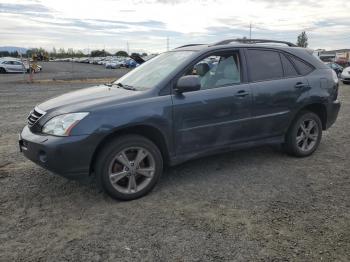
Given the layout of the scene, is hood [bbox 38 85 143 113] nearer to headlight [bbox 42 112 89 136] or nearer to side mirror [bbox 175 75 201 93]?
headlight [bbox 42 112 89 136]

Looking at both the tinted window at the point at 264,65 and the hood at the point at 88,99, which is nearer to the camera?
Answer: the hood at the point at 88,99

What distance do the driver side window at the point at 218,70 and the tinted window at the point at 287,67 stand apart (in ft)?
2.73

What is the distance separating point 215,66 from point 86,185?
2.24 metres

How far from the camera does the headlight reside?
12.5 feet

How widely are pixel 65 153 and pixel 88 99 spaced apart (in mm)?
800

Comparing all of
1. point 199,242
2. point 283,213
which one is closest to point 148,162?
point 199,242

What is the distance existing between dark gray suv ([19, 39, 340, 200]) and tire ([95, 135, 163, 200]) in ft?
0.04

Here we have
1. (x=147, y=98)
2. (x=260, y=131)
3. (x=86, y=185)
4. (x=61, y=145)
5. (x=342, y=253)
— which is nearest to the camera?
(x=342, y=253)

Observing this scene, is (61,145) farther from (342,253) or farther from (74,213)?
(342,253)

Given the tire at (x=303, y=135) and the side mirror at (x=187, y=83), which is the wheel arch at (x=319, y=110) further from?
the side mirror at (x=187, y=83)

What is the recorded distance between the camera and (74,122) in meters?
3.82

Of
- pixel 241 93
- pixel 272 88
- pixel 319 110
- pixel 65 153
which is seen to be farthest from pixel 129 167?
pixel 319 110

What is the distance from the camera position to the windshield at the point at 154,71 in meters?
4.56

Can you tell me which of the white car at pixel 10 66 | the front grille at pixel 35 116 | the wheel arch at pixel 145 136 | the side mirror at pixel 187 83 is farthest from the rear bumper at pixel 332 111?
the white car at pixel 10 66
